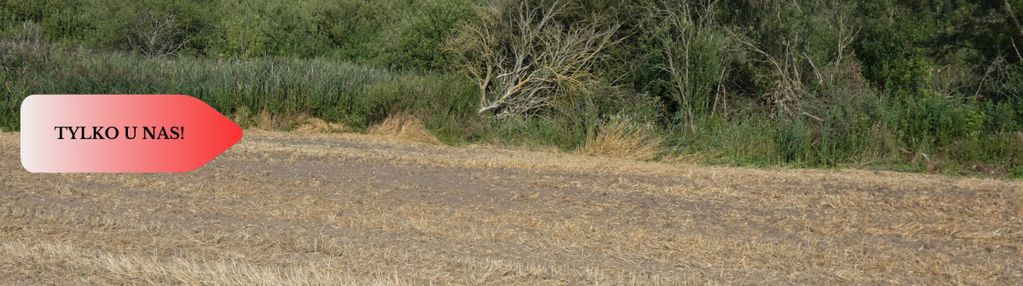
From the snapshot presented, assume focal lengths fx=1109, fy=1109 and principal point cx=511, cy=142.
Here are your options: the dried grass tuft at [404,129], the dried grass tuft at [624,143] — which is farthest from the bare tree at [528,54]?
the dried grass tuft at [624,143]

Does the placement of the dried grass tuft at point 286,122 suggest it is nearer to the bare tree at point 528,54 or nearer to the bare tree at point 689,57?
the bare tree at point 528,54

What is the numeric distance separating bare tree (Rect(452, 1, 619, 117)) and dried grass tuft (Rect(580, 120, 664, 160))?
2928mm

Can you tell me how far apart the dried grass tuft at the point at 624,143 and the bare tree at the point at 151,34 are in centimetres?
2083

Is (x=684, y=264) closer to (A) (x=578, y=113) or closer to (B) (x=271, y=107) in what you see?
(A) (x=578, y=113)

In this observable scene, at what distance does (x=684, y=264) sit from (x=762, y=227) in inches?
75.5

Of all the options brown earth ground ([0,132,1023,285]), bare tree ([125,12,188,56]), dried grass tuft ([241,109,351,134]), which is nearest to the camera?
brown earth ground ([0,132,1023,285])

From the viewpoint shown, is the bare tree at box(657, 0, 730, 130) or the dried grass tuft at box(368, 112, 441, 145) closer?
the bare tree at box(657, 0, 730, 130)

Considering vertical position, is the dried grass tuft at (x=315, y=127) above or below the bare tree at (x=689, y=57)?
below

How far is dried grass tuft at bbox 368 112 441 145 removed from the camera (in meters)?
18.6

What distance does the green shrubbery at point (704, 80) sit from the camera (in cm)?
1527

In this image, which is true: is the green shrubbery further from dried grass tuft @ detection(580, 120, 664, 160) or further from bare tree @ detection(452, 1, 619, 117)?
dried grass tuft @ detection(580, 120, 664, 160)

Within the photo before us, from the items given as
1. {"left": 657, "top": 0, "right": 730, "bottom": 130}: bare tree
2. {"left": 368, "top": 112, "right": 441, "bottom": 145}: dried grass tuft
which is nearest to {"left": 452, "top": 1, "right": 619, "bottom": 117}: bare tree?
{"left": 368, "top": 112, "right": 441, "bottom": 145}: dried grass tuft

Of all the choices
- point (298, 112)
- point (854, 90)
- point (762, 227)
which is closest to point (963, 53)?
point (854, 90)

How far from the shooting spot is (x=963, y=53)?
1003 inches
